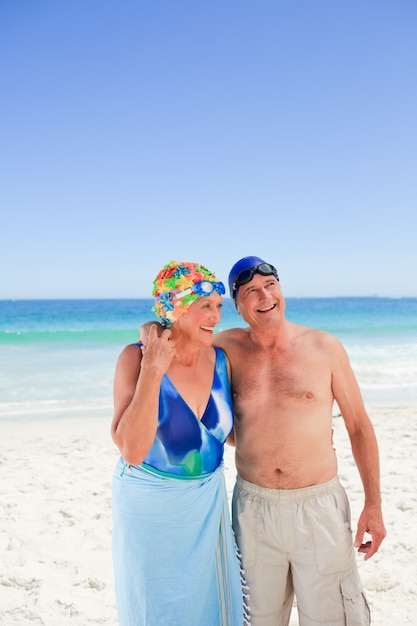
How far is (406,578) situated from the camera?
4.18 meters

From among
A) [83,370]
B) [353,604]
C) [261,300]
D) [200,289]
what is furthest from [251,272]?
[83,370]

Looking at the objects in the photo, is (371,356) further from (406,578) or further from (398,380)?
(406,578)

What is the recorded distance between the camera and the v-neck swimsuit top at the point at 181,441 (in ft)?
8.13

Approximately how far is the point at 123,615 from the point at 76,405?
931 centimetres

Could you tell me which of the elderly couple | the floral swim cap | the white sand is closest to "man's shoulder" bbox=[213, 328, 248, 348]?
the elderly couple

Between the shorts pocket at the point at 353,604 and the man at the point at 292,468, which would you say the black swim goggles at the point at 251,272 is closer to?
the man at the point at 292,468

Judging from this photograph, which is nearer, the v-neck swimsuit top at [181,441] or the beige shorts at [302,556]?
the v-neck swimsuit top at [181,441]

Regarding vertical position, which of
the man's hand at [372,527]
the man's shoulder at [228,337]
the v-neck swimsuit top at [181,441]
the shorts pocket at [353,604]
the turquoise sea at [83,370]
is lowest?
the turquoise sea at [83,370]

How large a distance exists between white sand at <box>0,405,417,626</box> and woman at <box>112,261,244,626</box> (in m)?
1.45

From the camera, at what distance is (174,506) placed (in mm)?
2465

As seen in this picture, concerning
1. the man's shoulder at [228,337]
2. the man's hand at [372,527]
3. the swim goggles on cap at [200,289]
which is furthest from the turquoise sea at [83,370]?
the swim goggles on cap at [200,289]

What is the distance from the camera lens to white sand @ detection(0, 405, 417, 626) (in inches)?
153

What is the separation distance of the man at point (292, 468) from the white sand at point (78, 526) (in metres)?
1.22

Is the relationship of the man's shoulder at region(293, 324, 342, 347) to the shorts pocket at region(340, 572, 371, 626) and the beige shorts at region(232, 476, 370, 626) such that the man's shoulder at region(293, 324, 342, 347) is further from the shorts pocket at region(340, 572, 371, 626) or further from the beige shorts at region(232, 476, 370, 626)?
the shorts pocket at region(340, 572, 371, 626)
